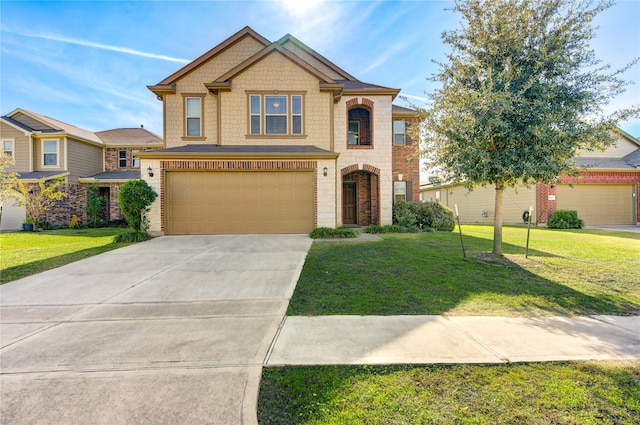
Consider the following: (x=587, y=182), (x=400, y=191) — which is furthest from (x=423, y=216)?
(x=587, y=182)

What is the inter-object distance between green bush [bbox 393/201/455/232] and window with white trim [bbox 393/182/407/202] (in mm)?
1057

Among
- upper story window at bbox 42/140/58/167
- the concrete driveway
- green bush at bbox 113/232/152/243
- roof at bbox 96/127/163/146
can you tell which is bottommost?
the concrete driveway

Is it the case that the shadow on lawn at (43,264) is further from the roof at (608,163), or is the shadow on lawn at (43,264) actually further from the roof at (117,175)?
the roof at (608,163)

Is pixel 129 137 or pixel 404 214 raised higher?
pixel 129 137

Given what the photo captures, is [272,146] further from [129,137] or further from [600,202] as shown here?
[600,202]

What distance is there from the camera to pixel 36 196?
1656cm

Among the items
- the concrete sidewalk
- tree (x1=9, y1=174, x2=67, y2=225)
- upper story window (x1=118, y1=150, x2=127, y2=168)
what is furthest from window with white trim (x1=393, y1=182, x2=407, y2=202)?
upper story window (x1=118, y1=150, x2=127, y2=168)

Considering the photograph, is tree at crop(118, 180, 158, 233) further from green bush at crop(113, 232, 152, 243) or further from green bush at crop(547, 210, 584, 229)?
green bush at crop(547, 210, 584, 229)

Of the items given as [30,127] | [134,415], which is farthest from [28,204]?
[134,415]

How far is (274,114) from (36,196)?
15.4m

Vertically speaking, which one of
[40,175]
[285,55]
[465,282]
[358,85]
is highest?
[285,55]

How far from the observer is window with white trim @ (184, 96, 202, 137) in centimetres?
1312

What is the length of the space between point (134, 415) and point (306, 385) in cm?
133

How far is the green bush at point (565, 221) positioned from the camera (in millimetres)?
15141
